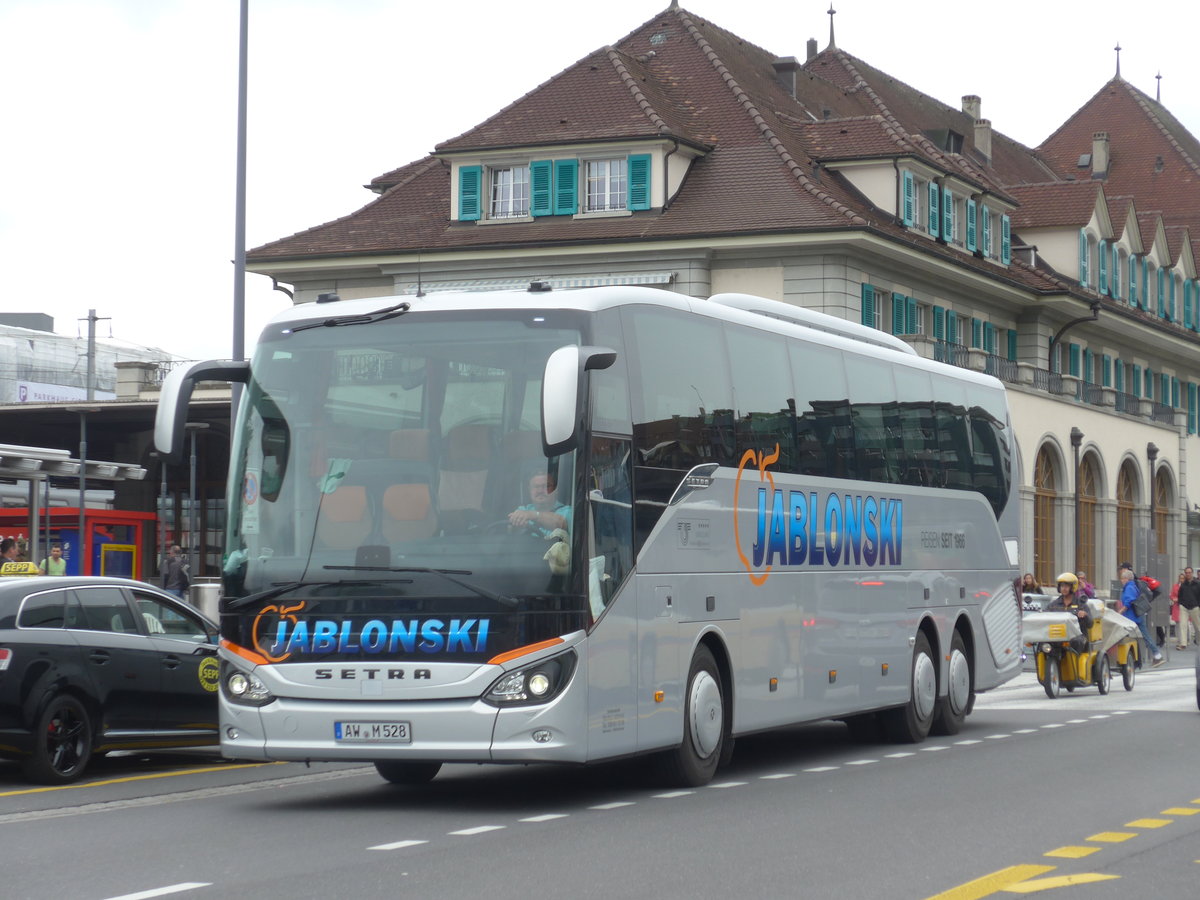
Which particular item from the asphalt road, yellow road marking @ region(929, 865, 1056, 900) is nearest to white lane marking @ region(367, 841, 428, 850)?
the asphalt road

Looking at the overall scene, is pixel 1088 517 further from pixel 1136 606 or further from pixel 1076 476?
pixel 1136 606

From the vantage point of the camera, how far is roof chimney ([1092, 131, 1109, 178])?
7788cm

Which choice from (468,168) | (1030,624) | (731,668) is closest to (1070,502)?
(468,168)

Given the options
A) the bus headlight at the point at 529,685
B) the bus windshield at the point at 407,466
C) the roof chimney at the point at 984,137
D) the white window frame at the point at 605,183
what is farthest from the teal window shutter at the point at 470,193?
the bus headlight at the point at 529,685

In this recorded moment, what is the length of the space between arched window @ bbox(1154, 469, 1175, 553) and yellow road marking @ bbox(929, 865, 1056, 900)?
54.9 metres

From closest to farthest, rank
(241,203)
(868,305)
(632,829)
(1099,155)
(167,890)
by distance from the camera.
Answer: (167,890), (632,829), (241,203), (868,305), (1099,155)

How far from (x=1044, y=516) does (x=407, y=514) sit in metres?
41.9

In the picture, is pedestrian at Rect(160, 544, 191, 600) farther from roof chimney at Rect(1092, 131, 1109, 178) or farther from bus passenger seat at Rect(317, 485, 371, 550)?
roof chimney at Rect(1092, 131, 1109, 178)

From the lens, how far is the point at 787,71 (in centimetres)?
5506

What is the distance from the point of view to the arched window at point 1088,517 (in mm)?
55500

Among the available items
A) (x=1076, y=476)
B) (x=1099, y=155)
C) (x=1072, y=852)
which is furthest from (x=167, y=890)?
(x=1099, y=155)

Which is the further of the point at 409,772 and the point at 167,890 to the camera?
the point at 409,772

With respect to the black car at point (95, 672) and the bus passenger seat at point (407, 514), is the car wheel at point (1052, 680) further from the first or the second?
the bus passenger seat at point (407, 514)

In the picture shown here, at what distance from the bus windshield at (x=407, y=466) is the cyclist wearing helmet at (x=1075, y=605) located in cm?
1566
